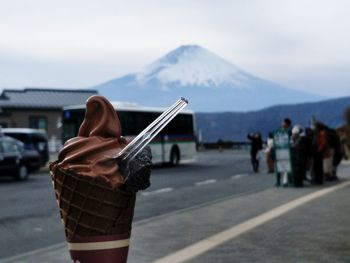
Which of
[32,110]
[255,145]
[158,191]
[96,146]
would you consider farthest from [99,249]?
[32,110]

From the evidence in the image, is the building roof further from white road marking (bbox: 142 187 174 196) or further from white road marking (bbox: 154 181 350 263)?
white road marking (bbox: 154 181 350 263)

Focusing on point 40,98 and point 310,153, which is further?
point 40,98

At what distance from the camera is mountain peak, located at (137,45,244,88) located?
6.16 metres

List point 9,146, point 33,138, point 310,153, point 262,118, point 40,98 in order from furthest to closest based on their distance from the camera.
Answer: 1. point 40,98
2. point 262,118
3. point 33,138
4. point 9,146
5. point 310,153

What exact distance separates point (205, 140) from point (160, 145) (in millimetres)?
32241

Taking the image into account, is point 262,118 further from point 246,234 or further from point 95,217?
point 95,217

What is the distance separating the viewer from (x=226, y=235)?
902 centimetres

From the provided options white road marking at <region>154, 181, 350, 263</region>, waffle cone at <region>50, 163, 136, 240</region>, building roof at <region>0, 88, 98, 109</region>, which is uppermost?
building roof at <region>0, 88, 98, 109</region>

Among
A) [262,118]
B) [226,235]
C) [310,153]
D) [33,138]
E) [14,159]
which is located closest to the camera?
[226,235]

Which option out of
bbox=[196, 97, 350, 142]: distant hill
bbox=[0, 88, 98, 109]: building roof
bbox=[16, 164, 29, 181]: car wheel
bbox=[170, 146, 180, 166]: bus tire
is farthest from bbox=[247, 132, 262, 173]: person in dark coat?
bbox=[0, 88, 98, 109]: building roof

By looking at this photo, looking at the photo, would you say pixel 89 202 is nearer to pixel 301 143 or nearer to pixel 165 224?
pixel 165 224

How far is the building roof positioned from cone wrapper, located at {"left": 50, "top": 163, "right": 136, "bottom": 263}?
5335 centimetres

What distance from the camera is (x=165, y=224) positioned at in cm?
1034

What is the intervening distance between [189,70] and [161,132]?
20843 mm
